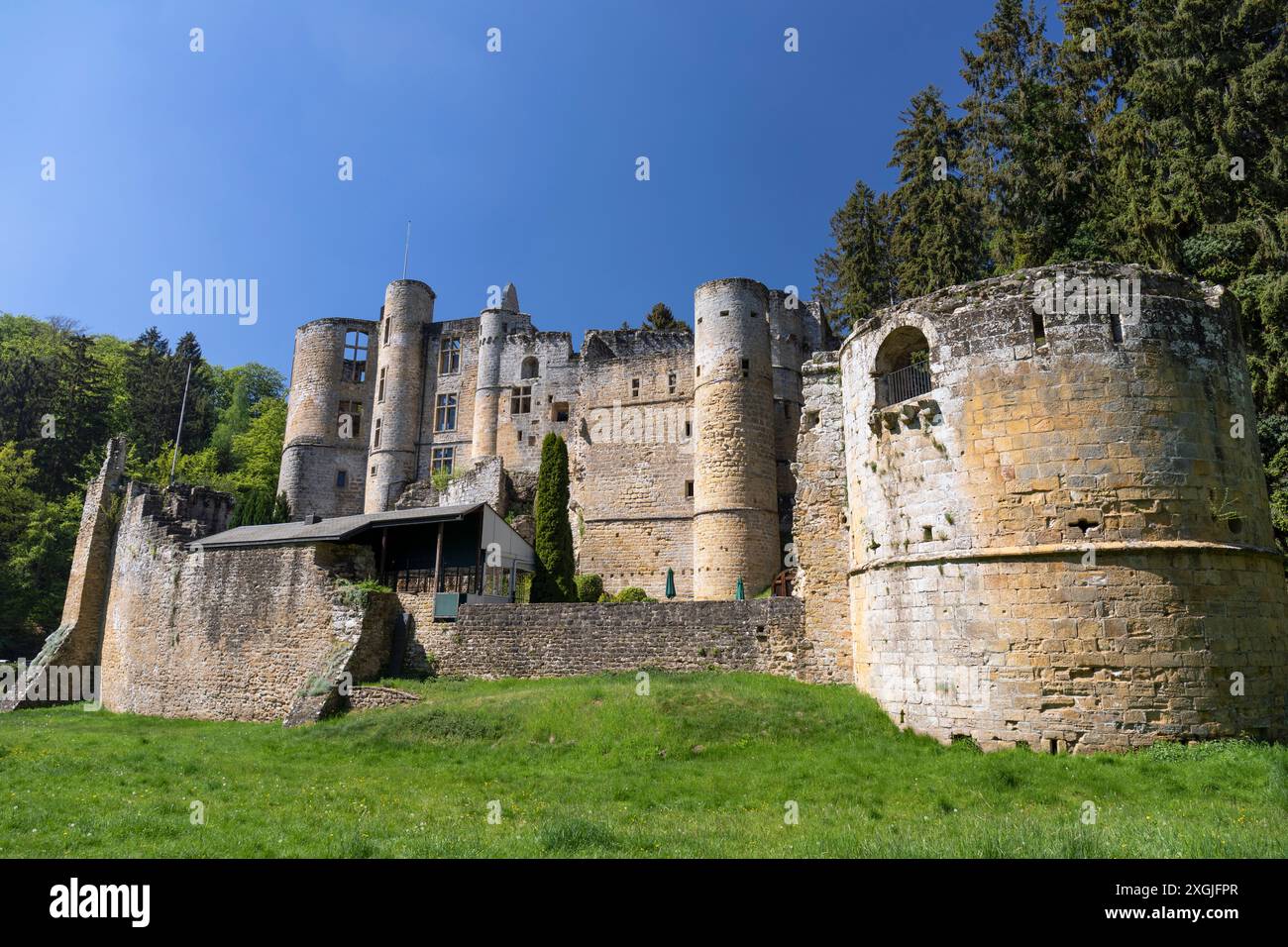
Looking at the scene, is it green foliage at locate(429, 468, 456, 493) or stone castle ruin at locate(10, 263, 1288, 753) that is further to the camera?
green foliage at locate(429, 468, 456, 493)

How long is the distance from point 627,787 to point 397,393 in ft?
115

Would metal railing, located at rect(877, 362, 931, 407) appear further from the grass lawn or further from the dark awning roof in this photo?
the dark awning roof

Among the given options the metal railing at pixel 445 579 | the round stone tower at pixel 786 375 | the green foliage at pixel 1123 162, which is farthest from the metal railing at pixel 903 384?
the round stone tower at pixel 786 375

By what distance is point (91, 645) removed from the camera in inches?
1064

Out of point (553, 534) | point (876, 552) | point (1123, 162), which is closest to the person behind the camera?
point (876, 552)

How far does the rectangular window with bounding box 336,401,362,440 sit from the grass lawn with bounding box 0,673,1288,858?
27539 millimetres

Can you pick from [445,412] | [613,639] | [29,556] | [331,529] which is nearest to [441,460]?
[445,412]

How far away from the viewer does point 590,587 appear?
3083cm

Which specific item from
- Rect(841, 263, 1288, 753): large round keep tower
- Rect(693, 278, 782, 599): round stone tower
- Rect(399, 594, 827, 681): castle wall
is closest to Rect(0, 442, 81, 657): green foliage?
Rect(399, 594, 827, 681): castle wall

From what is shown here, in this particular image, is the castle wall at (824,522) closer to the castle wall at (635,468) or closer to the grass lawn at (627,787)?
the grass lawn at (627,787)

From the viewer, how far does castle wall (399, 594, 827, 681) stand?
16.9 metres

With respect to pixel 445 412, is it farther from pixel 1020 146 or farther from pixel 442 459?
pixel 1020 146
